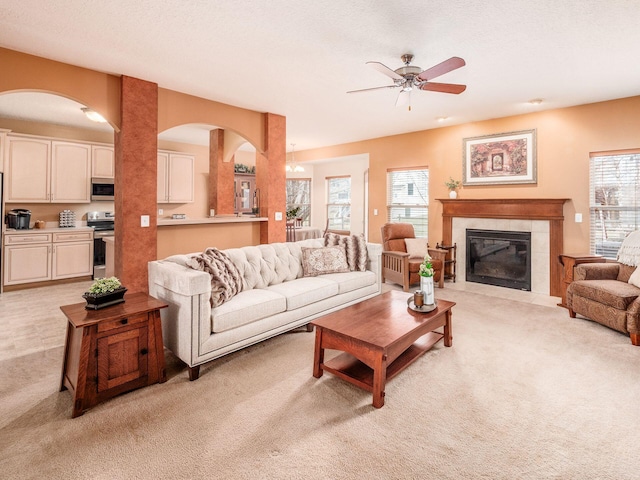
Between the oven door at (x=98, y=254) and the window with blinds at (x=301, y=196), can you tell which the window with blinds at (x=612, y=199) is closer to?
the window with blinds at (x=301, y=196)

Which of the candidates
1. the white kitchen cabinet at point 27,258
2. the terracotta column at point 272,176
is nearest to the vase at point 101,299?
the terracotta column at point 272,176

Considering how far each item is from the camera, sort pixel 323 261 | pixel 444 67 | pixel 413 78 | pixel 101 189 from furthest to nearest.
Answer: pixel 101 189, pixel 323 261, pixel 413 78, pixel 444 67

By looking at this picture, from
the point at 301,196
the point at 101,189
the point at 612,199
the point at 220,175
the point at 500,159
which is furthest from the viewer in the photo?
the point at 301,196

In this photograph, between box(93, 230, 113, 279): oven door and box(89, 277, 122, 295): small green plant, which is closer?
box(89, 277, 122, 295): small green plant

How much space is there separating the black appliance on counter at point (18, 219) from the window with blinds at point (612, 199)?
8479 mm

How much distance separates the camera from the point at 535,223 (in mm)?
5164

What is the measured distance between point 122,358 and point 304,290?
1.65 m

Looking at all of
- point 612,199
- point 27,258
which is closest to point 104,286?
point 27,258

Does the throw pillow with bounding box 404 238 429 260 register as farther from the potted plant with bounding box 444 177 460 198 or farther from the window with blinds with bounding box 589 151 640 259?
the window with blinds with bounding box 589 151 640 259

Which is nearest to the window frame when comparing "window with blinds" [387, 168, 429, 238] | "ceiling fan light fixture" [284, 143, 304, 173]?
"ceiling fan light fixture" [284, 143, 304, 173]

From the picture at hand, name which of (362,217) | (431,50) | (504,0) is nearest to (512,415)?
(504,0)

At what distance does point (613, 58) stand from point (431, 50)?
70.7 inches

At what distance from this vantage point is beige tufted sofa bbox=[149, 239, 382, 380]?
2572 millimetres

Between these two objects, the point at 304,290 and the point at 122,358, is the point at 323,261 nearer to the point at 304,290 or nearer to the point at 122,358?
the point at 304,290
